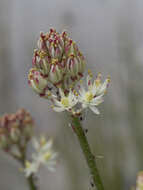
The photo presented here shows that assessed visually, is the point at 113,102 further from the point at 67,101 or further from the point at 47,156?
the point at 67,101

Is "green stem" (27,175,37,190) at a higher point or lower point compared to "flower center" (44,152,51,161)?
lower

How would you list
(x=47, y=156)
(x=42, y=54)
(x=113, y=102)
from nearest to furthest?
1. (x=42, y=54)
2. (x=47, y=156)
3. (x=113, y=102)

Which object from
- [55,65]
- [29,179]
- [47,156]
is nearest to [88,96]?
[55,65]

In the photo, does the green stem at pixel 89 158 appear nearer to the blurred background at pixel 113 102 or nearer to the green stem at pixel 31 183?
the green stem at pixel 31 183

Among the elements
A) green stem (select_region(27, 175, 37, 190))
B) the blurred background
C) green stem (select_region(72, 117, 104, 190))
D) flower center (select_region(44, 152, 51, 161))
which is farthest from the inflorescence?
the blurred background

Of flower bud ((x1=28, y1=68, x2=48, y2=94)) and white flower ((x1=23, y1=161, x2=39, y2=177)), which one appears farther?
white flower ((x1=23, y1=161, x2=39, y2=177))

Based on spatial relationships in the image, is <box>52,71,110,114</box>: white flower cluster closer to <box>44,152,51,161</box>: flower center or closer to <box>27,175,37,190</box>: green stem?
<box>27,175,37,190</box>: green stem

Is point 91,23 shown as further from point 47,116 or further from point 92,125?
point 92,125

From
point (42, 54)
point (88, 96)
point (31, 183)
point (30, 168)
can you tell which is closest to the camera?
point (42, 54)
